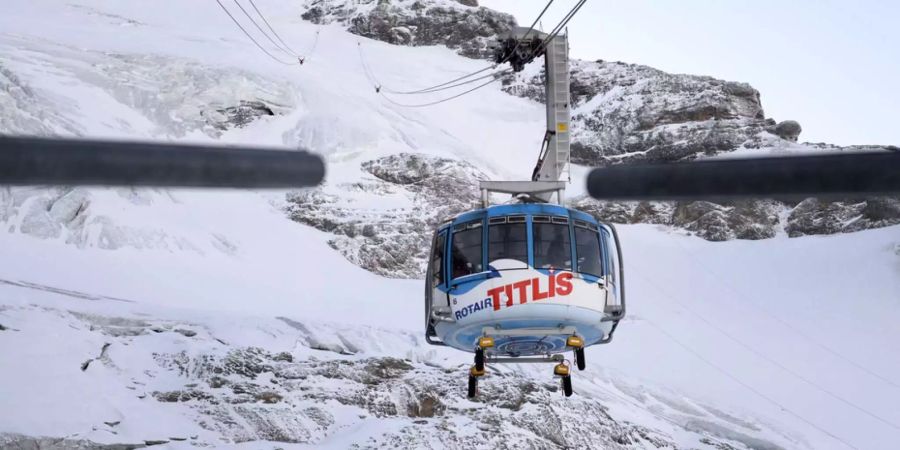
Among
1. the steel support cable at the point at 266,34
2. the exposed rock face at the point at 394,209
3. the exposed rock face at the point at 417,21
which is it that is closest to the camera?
the exposed rock face at the point at 394,209

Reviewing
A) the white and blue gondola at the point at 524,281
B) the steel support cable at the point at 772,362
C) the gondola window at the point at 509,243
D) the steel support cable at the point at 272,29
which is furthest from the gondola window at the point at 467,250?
the steel support cable at the point at 272,29

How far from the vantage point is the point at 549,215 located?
15391 mm

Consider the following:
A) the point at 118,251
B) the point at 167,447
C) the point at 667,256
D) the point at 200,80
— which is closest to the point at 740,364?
the point at 667,256

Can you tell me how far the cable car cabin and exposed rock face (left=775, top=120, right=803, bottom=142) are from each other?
5384 cm

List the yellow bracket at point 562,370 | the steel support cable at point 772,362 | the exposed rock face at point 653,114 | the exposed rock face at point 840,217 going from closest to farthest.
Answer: the yellow bracket at point 562,370 → the steel support cable at point 772,362 → the exposed rock face at point 840,217 → the exposed rock face at point 653,114

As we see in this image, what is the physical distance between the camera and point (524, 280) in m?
14.5

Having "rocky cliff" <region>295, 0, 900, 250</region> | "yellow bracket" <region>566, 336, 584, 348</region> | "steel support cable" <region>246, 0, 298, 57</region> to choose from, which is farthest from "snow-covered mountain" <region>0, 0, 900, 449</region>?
"yellow bracket" <region>566, 336, 584, 348</region>

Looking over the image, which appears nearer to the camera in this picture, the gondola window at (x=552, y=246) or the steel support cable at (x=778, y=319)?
the gondola window at (x=552, y=246)

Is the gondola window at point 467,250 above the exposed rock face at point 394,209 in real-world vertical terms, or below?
above

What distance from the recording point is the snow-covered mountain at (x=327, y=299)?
101 ft

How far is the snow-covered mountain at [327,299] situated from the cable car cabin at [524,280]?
1189cm

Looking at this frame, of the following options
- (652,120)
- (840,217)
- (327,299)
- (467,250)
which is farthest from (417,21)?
(467,250)

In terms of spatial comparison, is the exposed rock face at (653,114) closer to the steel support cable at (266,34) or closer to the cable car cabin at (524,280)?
the steel support cable at (266,34)

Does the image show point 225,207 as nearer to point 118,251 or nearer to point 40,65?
point 118,251
